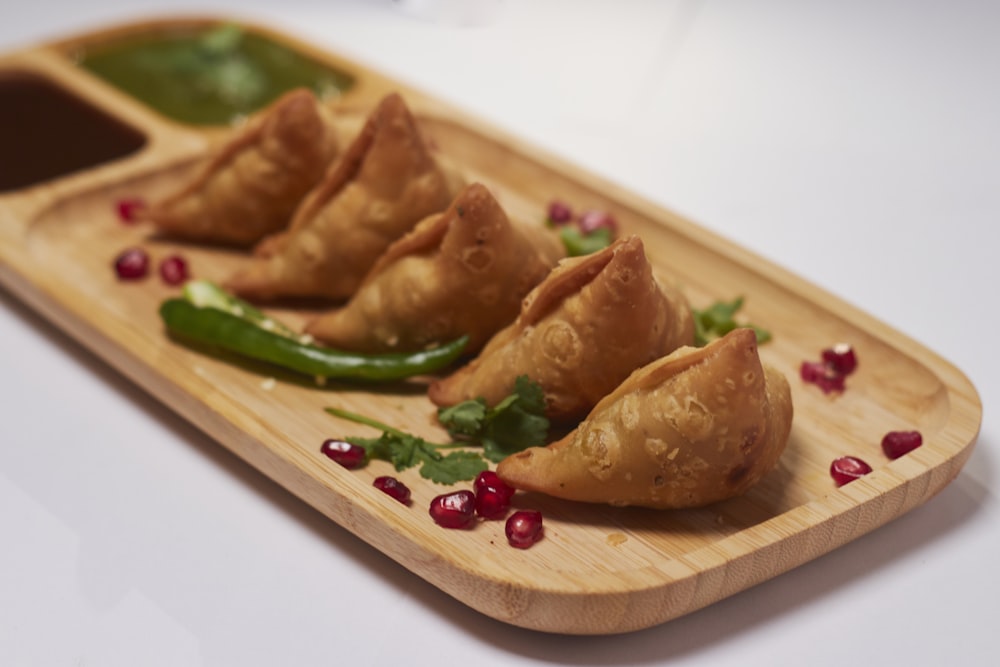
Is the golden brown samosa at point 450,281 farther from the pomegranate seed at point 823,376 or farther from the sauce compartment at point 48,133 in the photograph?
the sauce compartment at point 48,133

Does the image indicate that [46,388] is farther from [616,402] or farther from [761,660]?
[761,660]

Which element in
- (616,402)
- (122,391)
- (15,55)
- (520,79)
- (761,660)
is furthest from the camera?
(520,79)

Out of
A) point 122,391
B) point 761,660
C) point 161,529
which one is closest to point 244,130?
point 122,391

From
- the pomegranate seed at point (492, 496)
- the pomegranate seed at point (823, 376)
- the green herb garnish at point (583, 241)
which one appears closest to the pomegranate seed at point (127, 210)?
the green herb garnish at point (583, 241)

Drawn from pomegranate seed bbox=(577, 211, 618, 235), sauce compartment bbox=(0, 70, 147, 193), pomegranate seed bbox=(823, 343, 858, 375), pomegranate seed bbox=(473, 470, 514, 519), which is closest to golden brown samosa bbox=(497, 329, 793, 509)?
pomegranate seed bbox=(473, 470, 514, 519)

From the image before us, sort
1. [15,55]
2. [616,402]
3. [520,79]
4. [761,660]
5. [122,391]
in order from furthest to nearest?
[520,79]
[15,55]
[122,391]
[616,402]
[761,660]

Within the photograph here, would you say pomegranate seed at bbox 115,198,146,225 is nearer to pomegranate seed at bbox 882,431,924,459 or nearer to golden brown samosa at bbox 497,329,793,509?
golden brown samosa at bbox 497,329,793,509

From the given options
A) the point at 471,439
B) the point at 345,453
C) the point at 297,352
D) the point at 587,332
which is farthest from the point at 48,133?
the point at 587,332
